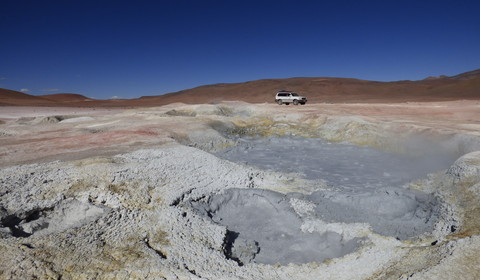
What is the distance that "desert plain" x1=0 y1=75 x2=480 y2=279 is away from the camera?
3.09m

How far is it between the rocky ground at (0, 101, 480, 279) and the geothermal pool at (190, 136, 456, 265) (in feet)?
0.07

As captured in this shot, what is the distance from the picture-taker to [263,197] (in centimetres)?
519

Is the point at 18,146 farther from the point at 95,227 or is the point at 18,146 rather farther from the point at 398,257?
the point at 398,257

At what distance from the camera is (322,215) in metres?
4.79

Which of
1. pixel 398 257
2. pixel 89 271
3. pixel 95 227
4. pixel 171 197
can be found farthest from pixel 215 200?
pixel 398 257

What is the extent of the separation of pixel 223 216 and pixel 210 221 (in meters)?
0.53

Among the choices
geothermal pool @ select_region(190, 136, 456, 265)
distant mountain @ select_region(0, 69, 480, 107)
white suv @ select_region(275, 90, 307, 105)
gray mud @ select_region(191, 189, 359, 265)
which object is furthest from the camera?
distant mountain @ select_region(0, 69, 480, 107)

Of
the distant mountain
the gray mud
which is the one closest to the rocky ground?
the gray mud

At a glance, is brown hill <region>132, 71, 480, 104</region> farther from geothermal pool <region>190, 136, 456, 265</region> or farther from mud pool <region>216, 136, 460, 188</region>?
geothermal pool <region>190, 136, 456, 265</region>

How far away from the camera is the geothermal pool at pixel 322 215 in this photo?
4051 millimetres

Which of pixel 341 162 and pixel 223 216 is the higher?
pixel 341 162

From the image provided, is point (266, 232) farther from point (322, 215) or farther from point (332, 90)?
point (332, 90)

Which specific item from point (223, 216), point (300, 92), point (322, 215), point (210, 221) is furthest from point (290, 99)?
point (300, 92)

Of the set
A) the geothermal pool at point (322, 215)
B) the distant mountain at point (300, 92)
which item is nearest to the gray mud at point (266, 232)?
the geothermal pool at point (322, 215)
